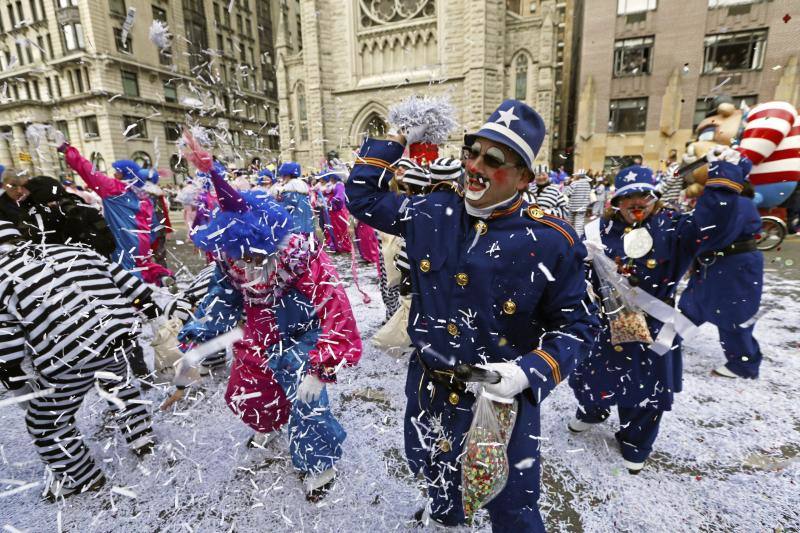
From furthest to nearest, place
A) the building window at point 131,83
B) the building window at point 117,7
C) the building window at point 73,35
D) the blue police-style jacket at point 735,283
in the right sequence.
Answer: the building window at point 131,83
the building window at point 73,35
the building window at point 117,7
the blue police-style jacket at point 735,283

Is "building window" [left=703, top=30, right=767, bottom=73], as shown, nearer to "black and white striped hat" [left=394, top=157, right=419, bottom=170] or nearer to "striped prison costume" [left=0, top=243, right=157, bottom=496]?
"black and white striped hat" [left=394, top=157, right=419, bottom=170]

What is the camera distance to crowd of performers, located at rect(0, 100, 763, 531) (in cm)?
165

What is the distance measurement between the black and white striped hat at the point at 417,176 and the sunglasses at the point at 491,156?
1.52 metres

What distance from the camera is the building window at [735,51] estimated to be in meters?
19.8

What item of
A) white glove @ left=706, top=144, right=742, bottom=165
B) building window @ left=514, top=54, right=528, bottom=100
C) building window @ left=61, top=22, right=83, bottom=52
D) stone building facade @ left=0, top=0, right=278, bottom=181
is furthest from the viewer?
building window @ left=514, top=54, right=528, bottom=100

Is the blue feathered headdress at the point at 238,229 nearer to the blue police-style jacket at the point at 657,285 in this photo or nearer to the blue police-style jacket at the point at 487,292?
the blue police-style jacket at the point at 487,292

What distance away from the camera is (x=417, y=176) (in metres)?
3.22

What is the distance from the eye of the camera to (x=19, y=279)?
229 centimetres

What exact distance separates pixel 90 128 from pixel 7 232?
1223 inches

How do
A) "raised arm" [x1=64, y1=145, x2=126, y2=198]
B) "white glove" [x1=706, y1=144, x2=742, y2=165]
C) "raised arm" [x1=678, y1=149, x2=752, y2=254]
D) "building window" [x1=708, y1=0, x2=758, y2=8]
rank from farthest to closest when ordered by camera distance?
"building window" [x1=708, y1=0, x2=758, y2=8] < "raised arm" [x1=64, y1=145, x2=126, y2=198] < "white glove" [x1=706, y1=144, x2=742, y2=165] < "raised arm" [x1=678, y1=149, x2=752, y2=254]

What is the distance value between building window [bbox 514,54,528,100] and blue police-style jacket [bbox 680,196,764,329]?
83.7 feet

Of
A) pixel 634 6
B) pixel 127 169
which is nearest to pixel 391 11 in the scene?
pixel 634 6

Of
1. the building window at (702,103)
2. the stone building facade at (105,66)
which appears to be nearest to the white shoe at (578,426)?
the stone building facade at (105,66)

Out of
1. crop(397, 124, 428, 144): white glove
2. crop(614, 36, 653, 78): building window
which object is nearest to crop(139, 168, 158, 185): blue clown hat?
crop(397, 124, 428, 144): white glove
